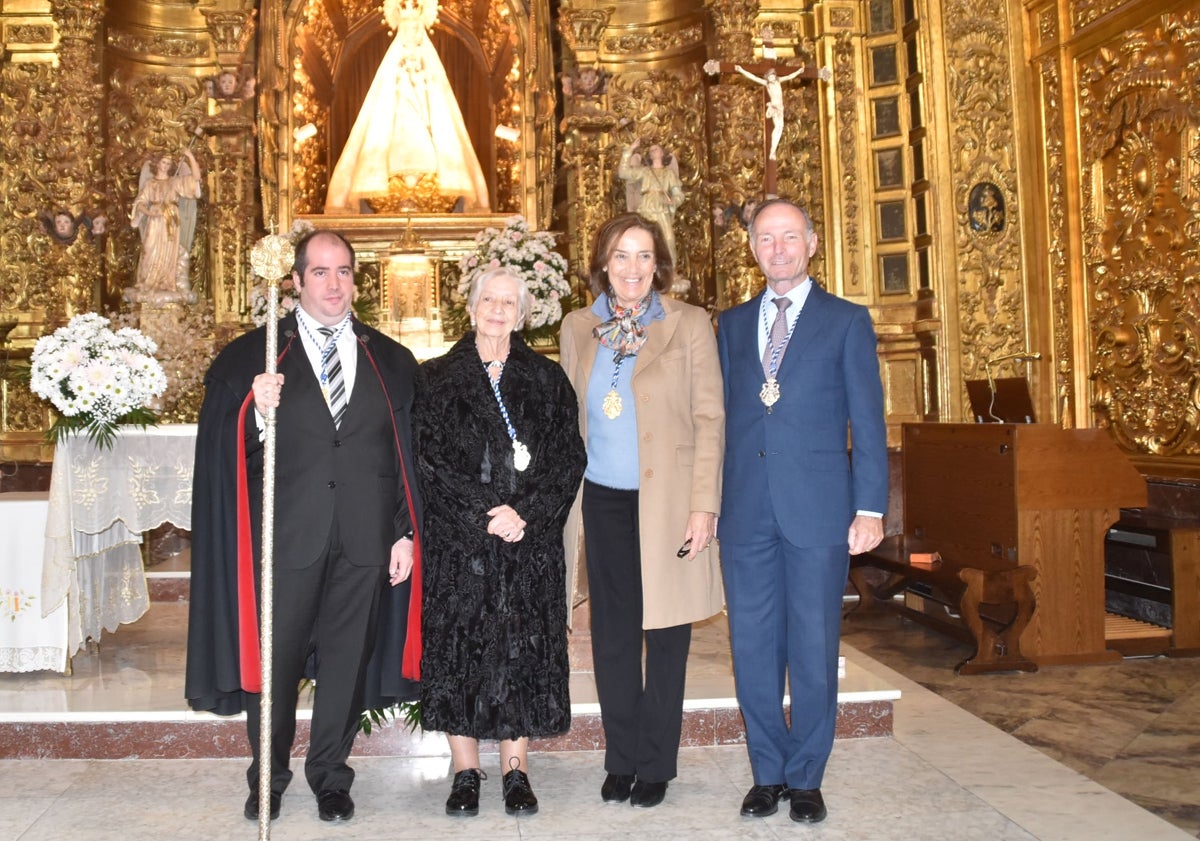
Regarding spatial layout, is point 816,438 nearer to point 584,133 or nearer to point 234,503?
point 234,503

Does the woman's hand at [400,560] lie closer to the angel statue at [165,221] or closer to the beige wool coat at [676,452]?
the beige wool coat at [676,452]

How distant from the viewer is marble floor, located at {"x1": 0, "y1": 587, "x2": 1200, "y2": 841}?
3.37 m

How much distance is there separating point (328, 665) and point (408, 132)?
695 cm

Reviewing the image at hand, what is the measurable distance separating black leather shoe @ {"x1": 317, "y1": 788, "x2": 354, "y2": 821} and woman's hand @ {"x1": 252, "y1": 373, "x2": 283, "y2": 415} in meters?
1.22

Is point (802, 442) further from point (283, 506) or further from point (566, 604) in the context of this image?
point (283, 506)

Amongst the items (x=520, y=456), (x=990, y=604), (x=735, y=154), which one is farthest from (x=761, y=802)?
(x=735, y=154)

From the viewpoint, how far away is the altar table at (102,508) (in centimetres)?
465

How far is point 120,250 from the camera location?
370 inches

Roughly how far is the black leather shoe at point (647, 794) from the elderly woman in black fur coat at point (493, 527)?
1.01 feet

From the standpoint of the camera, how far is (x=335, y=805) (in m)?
3.46

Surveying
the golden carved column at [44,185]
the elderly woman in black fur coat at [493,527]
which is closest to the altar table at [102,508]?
the elderly woman in black fur coat at [493,527]

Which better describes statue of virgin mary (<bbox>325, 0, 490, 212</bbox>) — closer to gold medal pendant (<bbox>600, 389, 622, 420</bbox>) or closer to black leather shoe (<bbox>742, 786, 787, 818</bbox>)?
gold medal pendant (<bbox>600, 389, 622, 420</bbox>)

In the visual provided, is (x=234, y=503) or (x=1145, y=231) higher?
(x=1145, y=231)

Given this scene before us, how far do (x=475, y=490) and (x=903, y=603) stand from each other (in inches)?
185
